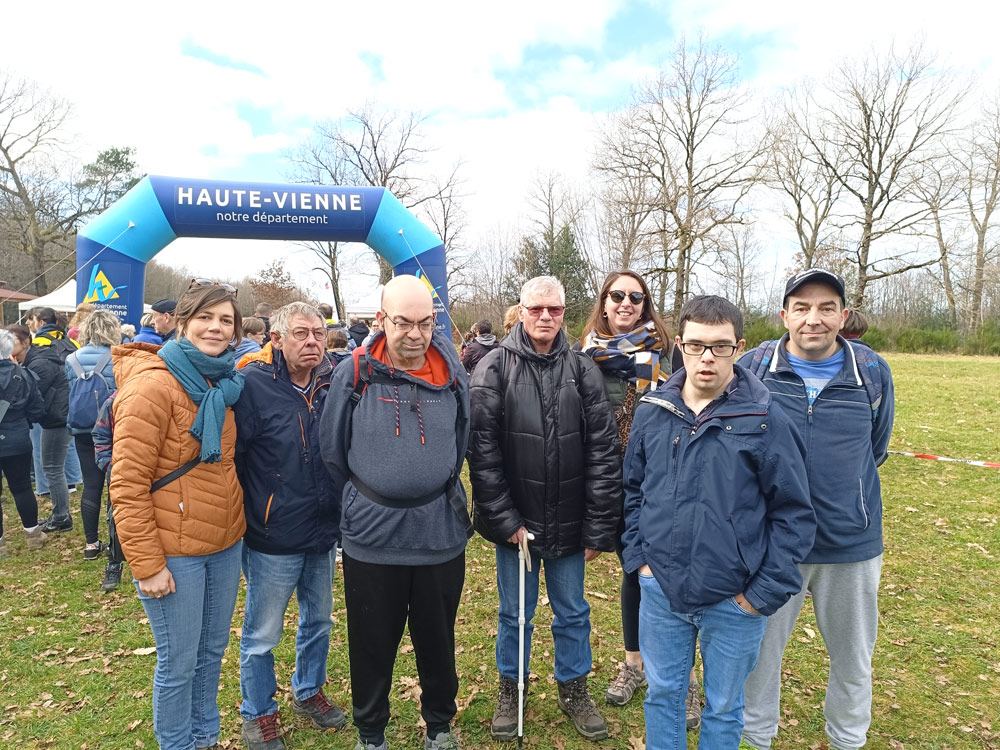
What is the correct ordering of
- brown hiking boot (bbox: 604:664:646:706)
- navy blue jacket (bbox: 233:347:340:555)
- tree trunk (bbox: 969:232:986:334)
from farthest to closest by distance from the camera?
tree trunk (bbox: 969:232:986:334) → brown hiking boot (bbox: 604:664:646:706) → navy blue jacket (bbox: 233:347:340:555)

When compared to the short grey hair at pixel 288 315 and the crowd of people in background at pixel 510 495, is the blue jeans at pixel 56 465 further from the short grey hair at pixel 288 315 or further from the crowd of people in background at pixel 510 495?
the short grey hair at pixel 288 315

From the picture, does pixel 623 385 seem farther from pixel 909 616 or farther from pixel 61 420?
pixel 61 420

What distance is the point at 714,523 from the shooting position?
2.18m

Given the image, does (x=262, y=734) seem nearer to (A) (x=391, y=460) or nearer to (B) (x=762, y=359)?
(A) (x=391, y=460)

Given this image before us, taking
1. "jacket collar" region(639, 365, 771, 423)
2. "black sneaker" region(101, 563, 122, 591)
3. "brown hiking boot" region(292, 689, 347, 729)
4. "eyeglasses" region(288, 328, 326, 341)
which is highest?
"eyeglasses" region(288, 328, 326, 341)

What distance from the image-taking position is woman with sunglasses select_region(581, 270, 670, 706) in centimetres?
311

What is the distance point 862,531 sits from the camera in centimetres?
246

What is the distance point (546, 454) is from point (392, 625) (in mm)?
1075

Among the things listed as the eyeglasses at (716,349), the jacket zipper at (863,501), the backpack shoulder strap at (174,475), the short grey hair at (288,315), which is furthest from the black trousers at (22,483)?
the jacket zipper at (863,501)

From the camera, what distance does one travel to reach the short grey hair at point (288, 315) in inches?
108

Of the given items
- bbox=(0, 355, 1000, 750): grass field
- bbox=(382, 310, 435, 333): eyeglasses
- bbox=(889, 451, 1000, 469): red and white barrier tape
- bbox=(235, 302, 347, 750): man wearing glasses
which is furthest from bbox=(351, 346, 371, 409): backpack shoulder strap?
bbox=(889, 451, 1000, 469): red and white barrier tape

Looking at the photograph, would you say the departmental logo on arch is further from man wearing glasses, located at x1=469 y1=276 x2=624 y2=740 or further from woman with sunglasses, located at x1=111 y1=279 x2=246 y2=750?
man wearing glasses, located at x1=469 y1=276 x2=624 y2=740

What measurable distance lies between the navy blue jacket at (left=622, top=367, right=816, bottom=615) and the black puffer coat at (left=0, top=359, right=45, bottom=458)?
18.9 feet

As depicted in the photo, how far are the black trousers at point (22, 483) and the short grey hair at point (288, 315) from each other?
4.41 m
